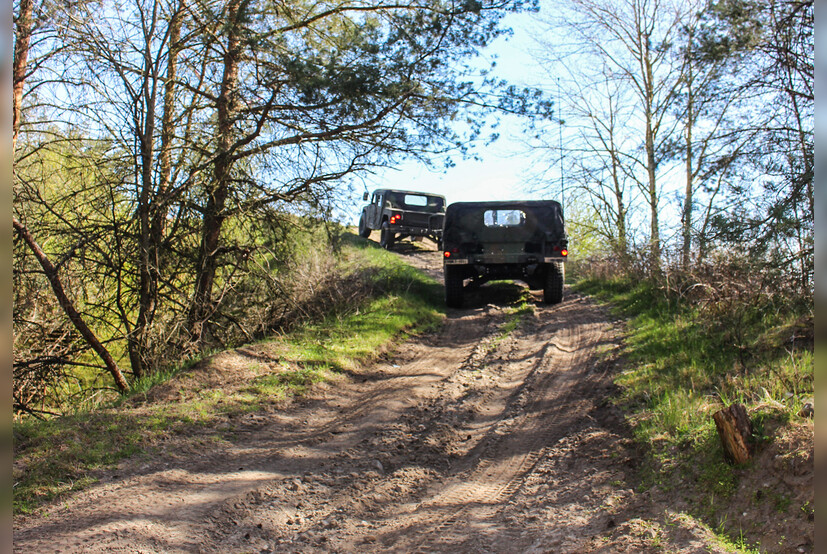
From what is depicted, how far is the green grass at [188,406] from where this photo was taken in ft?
14.7

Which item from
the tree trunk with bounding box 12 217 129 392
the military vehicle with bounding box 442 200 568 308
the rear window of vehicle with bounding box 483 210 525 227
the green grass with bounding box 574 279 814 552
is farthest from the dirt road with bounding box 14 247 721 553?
the rear window of vehicle with bounding box 483 210 525 227

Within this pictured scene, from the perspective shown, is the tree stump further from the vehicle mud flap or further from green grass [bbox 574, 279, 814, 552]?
the vehicle mud flap

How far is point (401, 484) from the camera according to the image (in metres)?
4.69

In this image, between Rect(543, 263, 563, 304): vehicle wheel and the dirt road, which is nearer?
the dirt road

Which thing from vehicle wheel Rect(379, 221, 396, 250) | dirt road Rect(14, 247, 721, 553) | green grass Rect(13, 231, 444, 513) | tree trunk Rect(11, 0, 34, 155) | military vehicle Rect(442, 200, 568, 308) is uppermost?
tree trunk Rect(11, 0, 34, 155)

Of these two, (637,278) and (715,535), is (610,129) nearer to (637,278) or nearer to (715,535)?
(637,278)

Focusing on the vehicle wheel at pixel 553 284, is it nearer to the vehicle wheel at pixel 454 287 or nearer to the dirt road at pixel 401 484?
the vehicle wheel at pixel 454 287

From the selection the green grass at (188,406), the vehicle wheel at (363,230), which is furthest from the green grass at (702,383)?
the vehicle wheel at (363,230)

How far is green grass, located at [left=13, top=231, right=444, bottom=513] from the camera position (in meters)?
4.48

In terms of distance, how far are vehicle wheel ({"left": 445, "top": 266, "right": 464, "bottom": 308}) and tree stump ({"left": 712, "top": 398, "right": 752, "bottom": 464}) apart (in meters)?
8.87

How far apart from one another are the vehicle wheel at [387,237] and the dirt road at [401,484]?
13918mm

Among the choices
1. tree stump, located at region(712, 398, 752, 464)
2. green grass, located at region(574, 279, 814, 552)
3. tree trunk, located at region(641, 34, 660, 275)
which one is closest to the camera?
tree stump, located at region(712, 398, 752, 464)

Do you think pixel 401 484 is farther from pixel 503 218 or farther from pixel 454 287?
pixel 503 218

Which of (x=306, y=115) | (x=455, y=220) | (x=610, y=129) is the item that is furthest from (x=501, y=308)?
(x=610, y=129)
